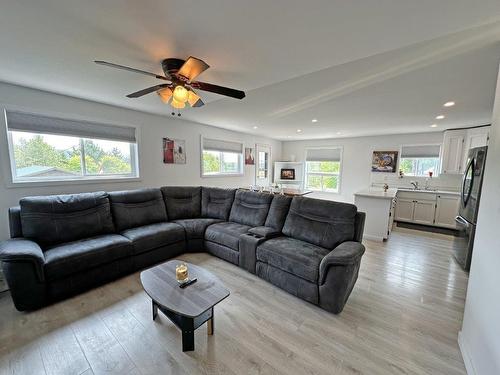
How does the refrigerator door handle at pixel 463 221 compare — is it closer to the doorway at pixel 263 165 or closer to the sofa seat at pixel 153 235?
the sofa seat at pixel 153 235

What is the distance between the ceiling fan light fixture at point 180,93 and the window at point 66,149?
2.19 metres

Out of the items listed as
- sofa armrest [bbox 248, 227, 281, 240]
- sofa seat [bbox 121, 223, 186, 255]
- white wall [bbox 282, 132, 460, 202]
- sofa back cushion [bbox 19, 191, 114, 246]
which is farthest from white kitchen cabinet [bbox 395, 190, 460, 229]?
sofa back cushion [bbox 19, 191, 114, 246]

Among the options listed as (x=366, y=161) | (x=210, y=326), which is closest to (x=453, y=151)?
(x=366, y=161)

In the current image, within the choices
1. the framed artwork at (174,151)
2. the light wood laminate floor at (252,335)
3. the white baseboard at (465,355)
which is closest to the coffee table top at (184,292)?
the light wood laminate floor at (252,335)

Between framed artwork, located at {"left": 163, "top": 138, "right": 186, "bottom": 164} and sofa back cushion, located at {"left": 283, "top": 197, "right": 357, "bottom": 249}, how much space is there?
272 cm

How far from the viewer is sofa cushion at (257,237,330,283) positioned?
2.16 meters

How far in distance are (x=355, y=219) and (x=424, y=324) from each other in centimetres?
109

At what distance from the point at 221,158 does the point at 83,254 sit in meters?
3.76

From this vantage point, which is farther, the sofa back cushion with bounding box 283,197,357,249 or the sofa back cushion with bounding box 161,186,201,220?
the sofa back cushion with bounding box 161,186,201,220

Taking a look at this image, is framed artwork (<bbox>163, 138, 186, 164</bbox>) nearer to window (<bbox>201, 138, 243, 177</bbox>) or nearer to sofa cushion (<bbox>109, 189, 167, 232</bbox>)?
window (<bbox>201, 138, 243, 177</bbox>)

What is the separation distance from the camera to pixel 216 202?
3.90m

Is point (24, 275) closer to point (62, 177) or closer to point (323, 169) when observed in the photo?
point (62, 177)

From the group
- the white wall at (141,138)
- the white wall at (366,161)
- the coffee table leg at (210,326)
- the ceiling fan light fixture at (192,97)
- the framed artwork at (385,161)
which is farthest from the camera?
the framed artwork at (385,161)

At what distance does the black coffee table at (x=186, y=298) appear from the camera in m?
1.51
